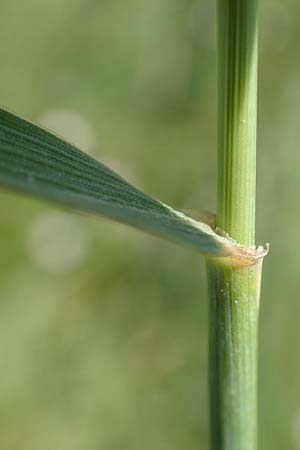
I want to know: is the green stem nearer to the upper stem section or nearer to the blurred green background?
the upper stem section

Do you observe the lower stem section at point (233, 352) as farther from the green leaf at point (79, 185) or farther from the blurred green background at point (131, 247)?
the blurred green background at point (131, 247)

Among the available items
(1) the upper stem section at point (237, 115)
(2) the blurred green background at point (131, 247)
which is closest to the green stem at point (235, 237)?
(1) the upper stem section at point (237, 115)

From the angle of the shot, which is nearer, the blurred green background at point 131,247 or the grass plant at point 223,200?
the grass plant at point 223,200

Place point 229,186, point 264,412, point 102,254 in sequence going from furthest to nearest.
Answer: point 102,254
point 264,412
point 229,186

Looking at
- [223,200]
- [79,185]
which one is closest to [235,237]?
[223,200]

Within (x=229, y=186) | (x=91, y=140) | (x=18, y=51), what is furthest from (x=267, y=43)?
(x=229, y=186)

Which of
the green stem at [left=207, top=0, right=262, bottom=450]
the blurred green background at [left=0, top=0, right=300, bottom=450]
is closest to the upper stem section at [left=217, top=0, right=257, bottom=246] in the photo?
the green stem at [left=207, top=0, right=262, bottom=450]

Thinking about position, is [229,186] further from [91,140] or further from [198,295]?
[91,140]
